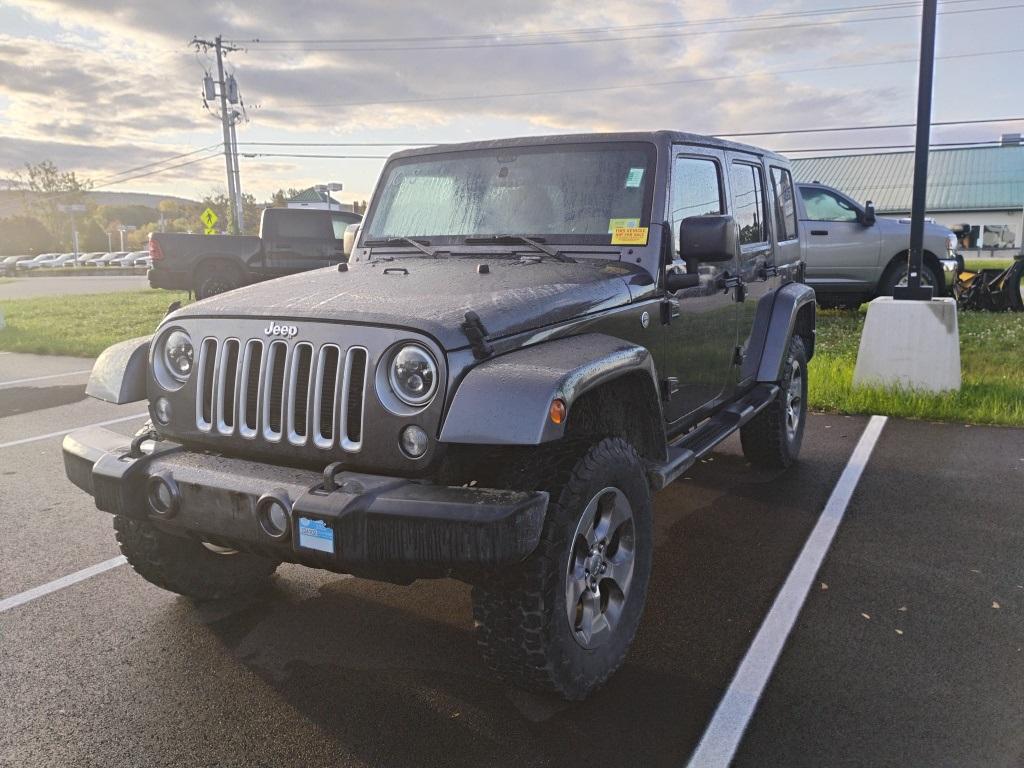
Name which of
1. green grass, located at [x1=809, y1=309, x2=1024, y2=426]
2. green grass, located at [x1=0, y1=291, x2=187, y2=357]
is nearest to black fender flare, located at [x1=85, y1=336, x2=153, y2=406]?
green grass, located at [x1=809, y1=309, x2=1024, y2=426]

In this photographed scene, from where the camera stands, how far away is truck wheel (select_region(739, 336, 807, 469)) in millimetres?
5758

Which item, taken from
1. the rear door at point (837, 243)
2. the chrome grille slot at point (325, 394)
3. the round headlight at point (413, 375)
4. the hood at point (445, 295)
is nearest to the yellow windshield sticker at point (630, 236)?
the hood at point (445, 295)

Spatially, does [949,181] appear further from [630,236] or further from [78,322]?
[630,236]

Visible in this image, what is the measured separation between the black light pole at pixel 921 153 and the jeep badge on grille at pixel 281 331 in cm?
673

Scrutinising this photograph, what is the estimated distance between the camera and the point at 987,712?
116 inches

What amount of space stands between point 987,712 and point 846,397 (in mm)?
5535

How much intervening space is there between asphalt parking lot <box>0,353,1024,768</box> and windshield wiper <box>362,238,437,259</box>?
162cm

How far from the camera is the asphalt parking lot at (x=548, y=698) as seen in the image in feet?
9.20

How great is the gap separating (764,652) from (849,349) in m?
8.02

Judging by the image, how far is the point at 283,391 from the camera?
2.98 meters

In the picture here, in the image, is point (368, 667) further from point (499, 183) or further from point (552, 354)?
point (499, 183)

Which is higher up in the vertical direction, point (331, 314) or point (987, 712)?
point (331, 314)

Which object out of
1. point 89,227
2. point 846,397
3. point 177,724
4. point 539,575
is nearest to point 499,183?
point 539,575

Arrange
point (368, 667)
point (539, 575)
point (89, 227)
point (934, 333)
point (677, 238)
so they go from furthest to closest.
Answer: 1. point (89, 227)
2. point (934, 333)
3. point (677, 238)
4. point (368, 667)
5. point (539, 575)
